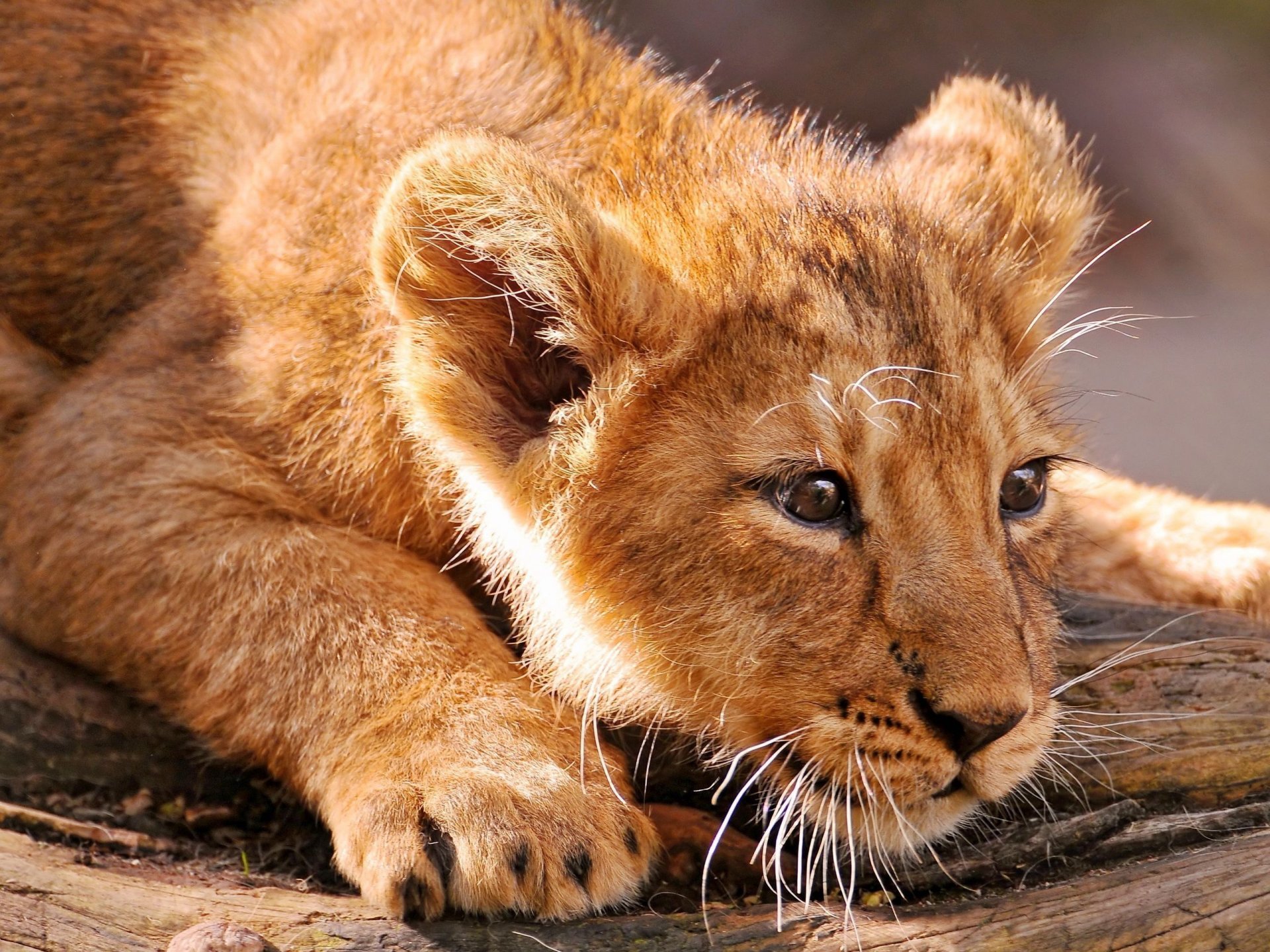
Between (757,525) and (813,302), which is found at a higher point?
(813,302)

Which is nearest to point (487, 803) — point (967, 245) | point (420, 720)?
point (420, 720)

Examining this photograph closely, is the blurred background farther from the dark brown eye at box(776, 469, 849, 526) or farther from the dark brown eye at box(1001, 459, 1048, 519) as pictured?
the dark brown eye at box(776, 469, 849, 526)

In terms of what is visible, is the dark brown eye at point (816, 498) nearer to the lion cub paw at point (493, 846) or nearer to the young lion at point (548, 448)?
the young lion at point (548, 448)

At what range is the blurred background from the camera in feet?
32.1

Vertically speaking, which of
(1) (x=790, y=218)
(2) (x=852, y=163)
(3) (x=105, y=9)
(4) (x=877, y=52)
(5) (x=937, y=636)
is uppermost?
(4) (x=877, y=52)

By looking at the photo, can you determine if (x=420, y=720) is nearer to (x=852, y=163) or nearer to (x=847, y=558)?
(x=847, y=558)

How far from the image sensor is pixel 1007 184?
468cm

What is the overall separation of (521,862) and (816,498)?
1.21m

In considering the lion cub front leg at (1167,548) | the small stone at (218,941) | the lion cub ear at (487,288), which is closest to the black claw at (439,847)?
the small stone at (218,941)

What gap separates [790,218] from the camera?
4.04m

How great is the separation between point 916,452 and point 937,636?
1.66ft

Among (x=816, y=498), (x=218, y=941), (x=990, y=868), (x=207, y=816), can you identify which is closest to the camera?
(x=218, y=941)

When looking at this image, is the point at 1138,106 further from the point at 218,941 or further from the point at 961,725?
the point at 218,941

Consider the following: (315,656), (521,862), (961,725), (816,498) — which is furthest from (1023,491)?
(315,656)
